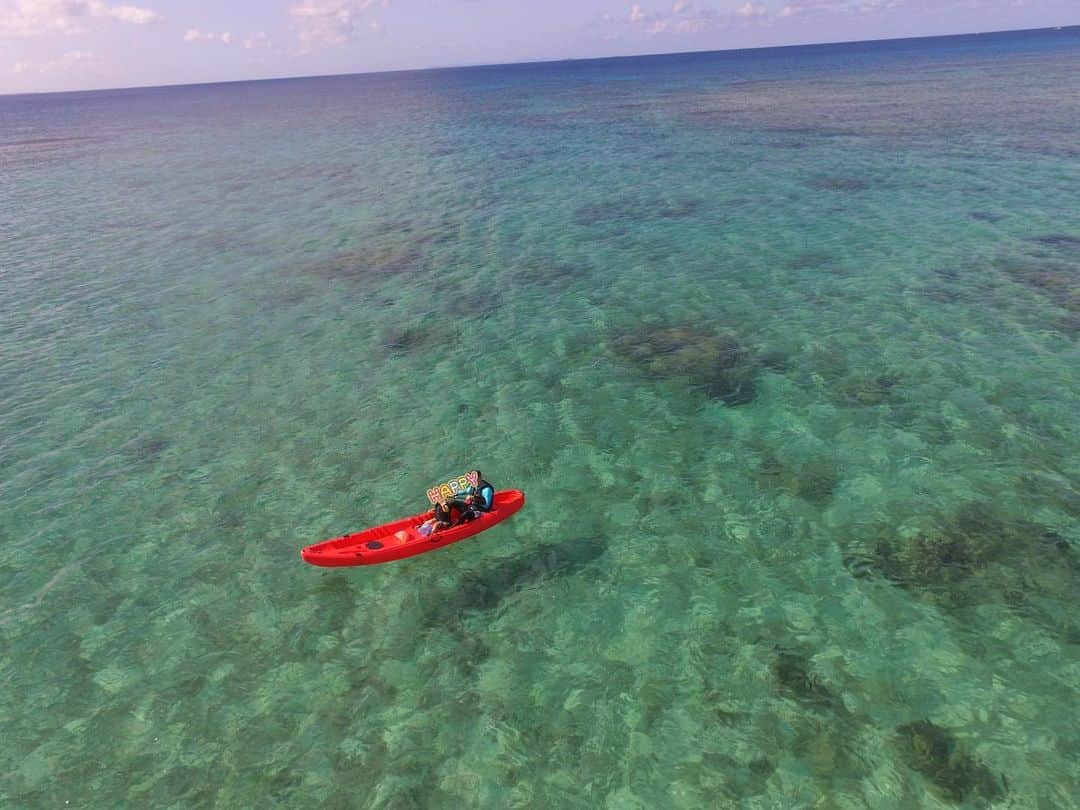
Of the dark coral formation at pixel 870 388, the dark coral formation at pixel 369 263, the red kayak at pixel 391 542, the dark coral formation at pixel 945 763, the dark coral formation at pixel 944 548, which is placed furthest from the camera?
the dark coral formation at pixel 369 263

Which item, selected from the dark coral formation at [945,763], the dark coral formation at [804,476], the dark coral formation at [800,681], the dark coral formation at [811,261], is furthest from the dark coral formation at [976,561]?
the dark coral formation at [811,261]

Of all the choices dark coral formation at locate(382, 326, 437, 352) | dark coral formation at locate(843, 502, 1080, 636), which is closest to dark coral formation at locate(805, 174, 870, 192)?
dark coral formation at locate(382, 326, 437, 352)

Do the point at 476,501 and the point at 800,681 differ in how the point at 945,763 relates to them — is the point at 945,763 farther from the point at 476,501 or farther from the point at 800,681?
the point at 476,501

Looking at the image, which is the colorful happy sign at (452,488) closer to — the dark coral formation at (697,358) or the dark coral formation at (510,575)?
the dark coral formation at (510,575)

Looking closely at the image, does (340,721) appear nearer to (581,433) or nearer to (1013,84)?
(581,433)

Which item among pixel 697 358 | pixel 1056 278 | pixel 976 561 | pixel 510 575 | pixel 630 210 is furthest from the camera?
pixel 630 210

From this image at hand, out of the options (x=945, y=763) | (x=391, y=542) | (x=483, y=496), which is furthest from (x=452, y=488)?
(x=945, y=763)
